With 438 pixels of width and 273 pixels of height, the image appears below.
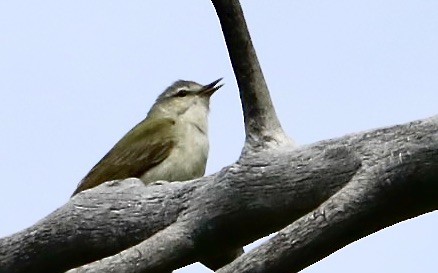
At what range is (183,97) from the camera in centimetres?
856

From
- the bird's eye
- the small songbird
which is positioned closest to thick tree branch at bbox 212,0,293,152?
the small songbird

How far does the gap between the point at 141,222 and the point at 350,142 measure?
2.45 ft

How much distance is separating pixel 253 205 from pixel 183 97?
16.9ft

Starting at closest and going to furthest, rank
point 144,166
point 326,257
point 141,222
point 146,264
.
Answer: point 326,257 < point 146,264 < point 141,222 < point 144,166

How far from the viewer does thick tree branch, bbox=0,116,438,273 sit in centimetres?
315

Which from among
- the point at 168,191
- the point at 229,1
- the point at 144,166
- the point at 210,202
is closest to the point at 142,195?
the point at 168,191

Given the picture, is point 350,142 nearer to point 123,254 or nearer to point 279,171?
point 279,171

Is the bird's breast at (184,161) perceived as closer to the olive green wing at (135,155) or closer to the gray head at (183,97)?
the olive green wing at (135,155)

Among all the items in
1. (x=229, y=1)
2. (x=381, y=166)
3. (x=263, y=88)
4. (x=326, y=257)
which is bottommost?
(x=326, y=257)

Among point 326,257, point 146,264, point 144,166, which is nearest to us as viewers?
point 326,257

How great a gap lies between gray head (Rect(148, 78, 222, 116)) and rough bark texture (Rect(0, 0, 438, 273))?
453 cm

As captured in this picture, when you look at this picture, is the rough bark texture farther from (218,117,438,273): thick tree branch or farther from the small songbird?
the small songbird

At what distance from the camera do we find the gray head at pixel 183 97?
27.6 ft

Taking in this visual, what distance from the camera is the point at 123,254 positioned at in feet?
11.3
